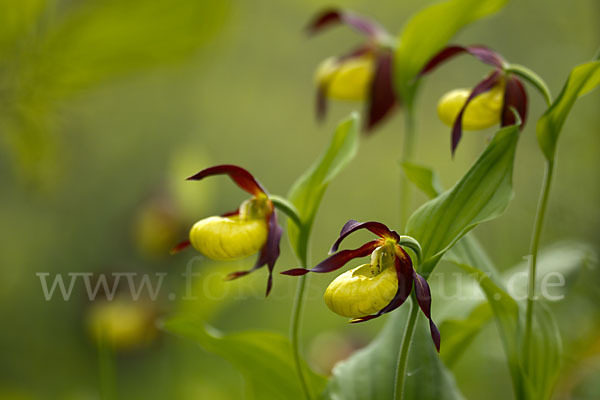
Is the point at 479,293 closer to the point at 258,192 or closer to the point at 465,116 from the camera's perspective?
the point at 465,116

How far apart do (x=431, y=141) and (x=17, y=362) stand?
1996 mm

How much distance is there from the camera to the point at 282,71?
253cm

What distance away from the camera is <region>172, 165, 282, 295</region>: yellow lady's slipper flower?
591 millimetres

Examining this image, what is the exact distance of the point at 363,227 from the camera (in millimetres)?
477

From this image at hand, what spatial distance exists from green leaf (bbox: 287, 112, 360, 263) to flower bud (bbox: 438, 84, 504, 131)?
0.40 ft

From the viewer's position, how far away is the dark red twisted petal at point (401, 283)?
19.3 inches

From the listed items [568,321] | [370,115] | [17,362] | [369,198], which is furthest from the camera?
[369,198]

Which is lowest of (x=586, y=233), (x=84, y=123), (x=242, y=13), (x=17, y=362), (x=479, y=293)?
(x=17, y=362)

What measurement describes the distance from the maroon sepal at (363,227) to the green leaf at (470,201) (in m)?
0.06

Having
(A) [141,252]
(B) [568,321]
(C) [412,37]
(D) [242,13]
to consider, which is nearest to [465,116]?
(C) [412,37]

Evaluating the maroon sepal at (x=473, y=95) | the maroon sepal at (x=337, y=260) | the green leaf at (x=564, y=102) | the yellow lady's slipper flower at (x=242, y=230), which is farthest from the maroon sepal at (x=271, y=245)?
the green leaf at (x=564, y=102)

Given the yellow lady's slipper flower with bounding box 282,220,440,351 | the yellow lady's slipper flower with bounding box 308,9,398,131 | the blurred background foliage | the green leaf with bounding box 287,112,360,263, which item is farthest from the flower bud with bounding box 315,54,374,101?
the yellow lady's slipper flower with bounding box 282,220,440,351

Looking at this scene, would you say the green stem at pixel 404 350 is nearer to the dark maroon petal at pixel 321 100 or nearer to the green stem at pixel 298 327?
the green stem at pixel 298 327

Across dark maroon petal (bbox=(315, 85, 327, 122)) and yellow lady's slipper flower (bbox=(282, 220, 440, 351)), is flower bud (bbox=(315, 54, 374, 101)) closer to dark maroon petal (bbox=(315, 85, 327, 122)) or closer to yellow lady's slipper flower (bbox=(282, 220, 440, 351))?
dark maroon petal (bbox=(315, 85, 327, 122))
